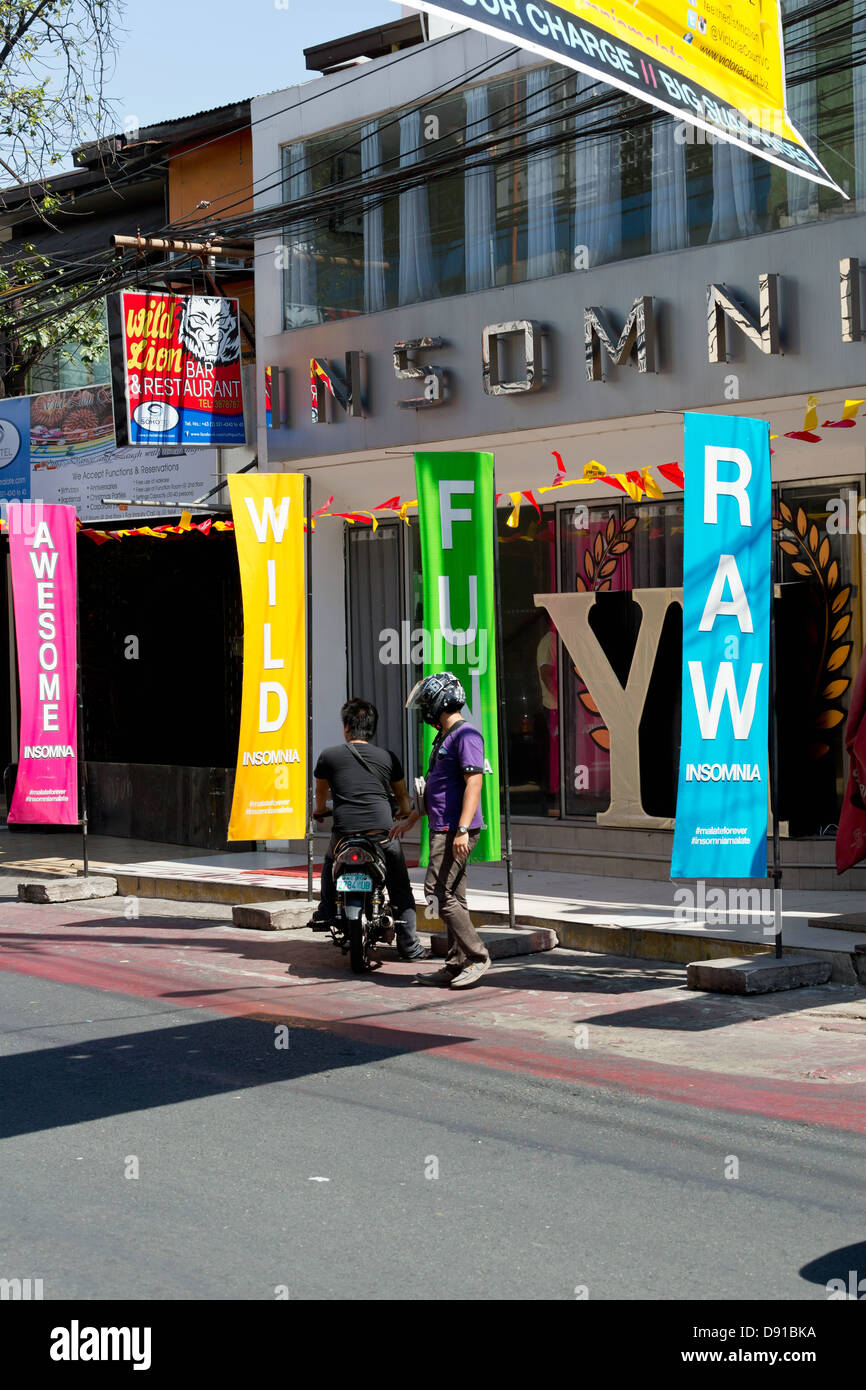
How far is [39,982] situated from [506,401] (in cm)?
691

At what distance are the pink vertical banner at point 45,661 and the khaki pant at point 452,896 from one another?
18.9ft

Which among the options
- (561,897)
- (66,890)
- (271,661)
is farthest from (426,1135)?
(66,890)

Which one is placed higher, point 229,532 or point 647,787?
point 229,532

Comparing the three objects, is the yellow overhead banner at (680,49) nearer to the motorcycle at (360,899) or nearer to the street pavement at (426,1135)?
the street pavement at (426,1135)

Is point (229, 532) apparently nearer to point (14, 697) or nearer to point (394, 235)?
point (394, 235)

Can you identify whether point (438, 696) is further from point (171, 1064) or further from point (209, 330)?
point (209, 330)

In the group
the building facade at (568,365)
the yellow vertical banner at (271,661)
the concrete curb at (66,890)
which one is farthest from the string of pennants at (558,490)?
the concrete curb at (66,890)

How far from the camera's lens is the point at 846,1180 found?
20.2 feet

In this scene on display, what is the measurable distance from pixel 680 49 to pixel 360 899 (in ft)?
19.9

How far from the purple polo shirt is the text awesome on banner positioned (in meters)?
7.66

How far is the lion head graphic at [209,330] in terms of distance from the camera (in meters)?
17.3

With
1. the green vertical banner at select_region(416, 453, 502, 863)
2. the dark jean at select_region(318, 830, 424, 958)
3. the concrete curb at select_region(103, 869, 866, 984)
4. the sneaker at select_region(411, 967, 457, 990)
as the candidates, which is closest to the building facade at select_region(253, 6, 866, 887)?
the green vertical banner at select_region(416, 453, 502, 863)

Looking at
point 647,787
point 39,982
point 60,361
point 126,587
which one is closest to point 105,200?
point 60,361

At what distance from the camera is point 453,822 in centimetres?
1055
